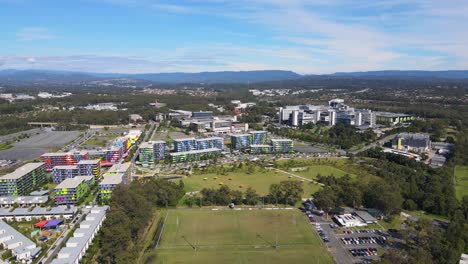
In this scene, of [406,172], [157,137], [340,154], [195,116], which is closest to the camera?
[406,172]

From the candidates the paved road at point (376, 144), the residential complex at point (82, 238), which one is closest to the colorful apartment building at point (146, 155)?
the residential complex at point (82, 238)

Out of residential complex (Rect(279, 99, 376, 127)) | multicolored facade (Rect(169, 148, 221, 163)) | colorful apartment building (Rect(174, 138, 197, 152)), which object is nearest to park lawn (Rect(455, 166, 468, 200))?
multicolored facade (Rect(169, 148, 221, 163))

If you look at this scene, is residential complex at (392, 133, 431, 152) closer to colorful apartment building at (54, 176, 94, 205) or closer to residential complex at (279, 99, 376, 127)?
residential complex at (279, 99, 376, 127)

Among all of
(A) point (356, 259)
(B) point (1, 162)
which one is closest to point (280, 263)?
(A) point (356, 259)

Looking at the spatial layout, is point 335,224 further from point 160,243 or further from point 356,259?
point 160,243

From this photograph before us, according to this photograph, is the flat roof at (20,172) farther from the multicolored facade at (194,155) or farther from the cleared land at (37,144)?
the multicolored facade at (194,155)
